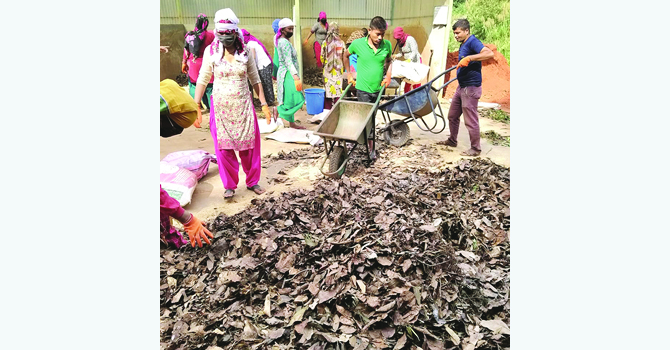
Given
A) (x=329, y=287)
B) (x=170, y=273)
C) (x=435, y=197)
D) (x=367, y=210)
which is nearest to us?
(x=329, y=287)

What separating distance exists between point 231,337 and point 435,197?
223 cm

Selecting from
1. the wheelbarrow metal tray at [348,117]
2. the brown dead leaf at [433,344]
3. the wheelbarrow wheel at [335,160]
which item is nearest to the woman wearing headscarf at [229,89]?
the wheelbarrow wheel at [335,160]

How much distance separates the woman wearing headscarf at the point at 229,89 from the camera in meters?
3.47

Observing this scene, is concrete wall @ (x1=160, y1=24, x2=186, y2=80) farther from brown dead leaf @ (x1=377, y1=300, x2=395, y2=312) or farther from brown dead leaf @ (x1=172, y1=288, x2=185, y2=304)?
brown dead leaf @ (x1=377, y1=300, x2=395, y2=312)

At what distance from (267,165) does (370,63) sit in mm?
1979

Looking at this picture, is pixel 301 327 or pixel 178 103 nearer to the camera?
pixel 301 327

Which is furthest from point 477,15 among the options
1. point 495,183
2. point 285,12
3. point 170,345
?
point 170,345

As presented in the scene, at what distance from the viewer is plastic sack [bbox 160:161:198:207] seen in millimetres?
3799

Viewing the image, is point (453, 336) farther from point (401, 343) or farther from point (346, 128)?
Answer: point (346, 128)

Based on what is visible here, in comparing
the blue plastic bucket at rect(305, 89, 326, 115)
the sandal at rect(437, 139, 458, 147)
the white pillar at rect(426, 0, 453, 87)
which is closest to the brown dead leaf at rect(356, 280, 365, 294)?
the sandal at rect(437, 139, 458, 147)

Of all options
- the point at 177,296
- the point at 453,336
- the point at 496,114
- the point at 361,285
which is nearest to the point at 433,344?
the point at 453,336

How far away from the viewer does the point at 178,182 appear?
3910 millimetres

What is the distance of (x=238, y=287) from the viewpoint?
2281 millimetres

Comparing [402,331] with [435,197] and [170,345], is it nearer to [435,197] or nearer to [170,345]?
[170,345]
